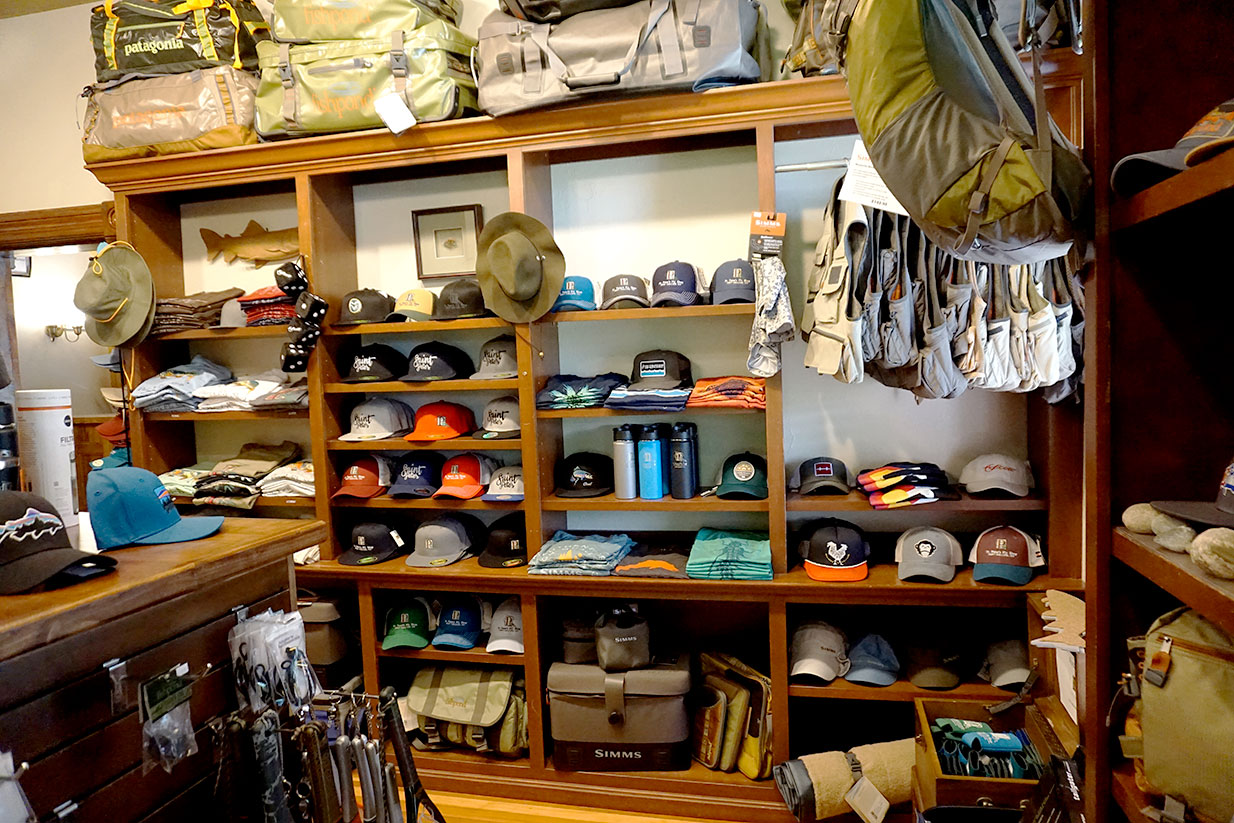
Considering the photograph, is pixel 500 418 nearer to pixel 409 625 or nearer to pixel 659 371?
pixel 659 371

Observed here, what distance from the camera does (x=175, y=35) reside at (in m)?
2.82

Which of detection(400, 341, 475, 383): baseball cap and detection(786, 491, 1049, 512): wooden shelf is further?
detection(400, 341, 475, 383): baseball cap

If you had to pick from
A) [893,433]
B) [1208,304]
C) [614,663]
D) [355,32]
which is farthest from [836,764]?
[355,32]

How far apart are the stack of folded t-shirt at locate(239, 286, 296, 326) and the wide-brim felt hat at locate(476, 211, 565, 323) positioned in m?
0.86

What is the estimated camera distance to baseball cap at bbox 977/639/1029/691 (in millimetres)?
2287

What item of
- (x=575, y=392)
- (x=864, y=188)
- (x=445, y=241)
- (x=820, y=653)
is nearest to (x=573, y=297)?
(x=575, y=392)

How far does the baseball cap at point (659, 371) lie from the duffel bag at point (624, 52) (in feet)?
2.97

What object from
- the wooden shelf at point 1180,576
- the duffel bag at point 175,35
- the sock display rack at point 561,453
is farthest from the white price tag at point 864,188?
the duffel bag at point 175,35

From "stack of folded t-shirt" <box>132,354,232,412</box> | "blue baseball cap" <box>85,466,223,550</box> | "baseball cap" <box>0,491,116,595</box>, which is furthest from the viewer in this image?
"stack of folded t-shirt" <box>132,354,232,412</box>

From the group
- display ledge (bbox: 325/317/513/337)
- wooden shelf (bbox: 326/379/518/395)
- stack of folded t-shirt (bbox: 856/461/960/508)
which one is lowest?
stack of folded t-shirt (bbox: 856/461/960/508)

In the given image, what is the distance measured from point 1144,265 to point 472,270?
248cm

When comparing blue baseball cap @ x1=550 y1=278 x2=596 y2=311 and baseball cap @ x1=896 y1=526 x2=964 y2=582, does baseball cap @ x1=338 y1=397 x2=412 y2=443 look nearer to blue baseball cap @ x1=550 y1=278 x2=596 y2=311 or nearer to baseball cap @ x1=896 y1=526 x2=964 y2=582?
blue baseball cap @ x1=550 y1=278 x2=596 y2=311

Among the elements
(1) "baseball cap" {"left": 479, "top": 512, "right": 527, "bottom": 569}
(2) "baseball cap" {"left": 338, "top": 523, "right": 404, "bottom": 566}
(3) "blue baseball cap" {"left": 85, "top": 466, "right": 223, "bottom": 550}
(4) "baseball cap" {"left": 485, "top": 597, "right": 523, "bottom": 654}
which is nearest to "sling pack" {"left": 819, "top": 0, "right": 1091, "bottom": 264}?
(3) "blue baseball cap" {"left": 85, "top": 466, "right": 223, "bottom": 550}

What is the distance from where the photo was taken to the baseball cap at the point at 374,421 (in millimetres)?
2854
